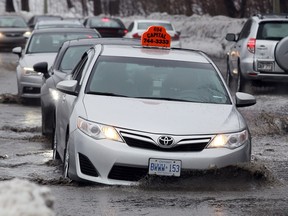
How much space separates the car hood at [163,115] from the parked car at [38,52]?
374 inches

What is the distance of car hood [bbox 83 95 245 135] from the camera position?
352 inches

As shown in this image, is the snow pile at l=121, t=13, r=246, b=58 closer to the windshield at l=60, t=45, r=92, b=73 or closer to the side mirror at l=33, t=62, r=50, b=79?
the windshield at l=60, t=45, r=92, b=73

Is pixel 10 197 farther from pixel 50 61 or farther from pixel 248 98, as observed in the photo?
pixel 50 61

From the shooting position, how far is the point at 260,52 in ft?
67.7

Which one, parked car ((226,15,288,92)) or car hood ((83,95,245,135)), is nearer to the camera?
car hood ((83,95,245,135))

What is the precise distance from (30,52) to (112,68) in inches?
411

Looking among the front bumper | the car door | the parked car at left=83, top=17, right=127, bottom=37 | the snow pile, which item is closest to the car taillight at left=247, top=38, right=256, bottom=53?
the car door

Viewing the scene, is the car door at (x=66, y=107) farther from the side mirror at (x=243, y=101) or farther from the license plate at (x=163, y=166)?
the side mirror at (x=243, y=101)

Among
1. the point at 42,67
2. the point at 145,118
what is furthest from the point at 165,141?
the point at 42,67

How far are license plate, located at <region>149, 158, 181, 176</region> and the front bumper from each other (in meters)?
0.04

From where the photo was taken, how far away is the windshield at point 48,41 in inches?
799

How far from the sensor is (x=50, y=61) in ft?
64.0

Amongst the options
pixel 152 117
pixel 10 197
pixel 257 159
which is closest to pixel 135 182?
pixel 152 117

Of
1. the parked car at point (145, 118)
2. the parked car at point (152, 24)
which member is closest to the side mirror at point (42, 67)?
the parked car at point (145, 118)
